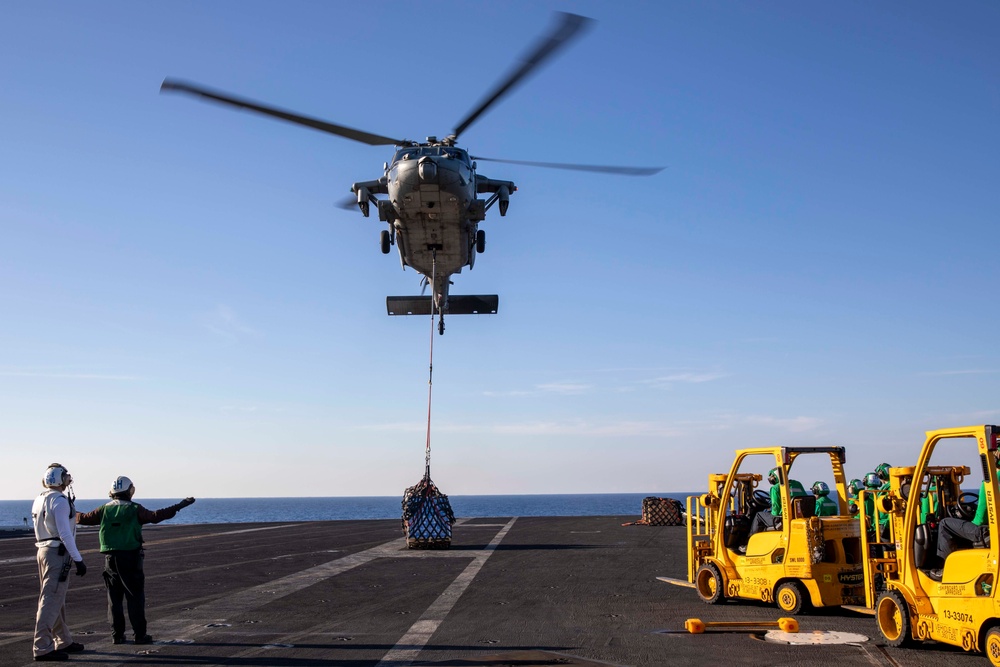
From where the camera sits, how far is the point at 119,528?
1008 centimetres

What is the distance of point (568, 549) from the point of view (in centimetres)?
2352

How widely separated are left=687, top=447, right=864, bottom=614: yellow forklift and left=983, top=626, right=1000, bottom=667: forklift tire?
3.45 metres

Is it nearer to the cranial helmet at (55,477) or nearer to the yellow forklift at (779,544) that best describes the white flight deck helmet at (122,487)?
the cranial helmet at (55,477)

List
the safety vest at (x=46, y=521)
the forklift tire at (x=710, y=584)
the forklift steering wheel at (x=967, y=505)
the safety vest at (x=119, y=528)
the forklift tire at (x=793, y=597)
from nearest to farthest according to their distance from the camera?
the forklift steering wheel at (x=967, y=505) → the safety vest at (x=46, y=521) → the safety vest at (x=119, y=528) → the forklift tire at (x=793, y=597) → the forklift tire at (x=710, y=584)

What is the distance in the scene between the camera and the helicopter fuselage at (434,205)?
20859mm

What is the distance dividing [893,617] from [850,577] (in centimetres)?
200

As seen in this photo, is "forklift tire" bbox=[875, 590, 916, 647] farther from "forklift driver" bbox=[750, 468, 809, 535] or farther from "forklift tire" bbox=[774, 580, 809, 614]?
"forklift driver" bbox=[750, 468, 809, 535]

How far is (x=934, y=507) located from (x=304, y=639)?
7.53 meters

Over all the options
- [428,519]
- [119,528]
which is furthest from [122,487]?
[428,519]

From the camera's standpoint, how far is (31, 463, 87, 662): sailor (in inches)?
351

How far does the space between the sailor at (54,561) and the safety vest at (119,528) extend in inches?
17.2

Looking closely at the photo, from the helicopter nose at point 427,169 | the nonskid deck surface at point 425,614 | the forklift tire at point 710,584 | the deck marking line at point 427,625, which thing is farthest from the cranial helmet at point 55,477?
the helicopter nose at point 427,169

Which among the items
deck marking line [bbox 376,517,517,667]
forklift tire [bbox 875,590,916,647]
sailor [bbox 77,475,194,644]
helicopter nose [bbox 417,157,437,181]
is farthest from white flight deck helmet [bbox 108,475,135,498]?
helicopter nose [bbox 417,157,437,181]

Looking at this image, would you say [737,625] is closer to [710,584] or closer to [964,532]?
[710,584]
